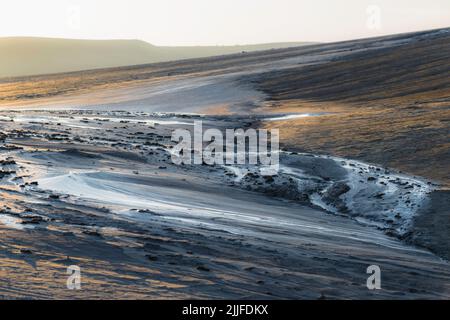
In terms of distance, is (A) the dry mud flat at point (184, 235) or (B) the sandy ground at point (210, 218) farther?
(B) the sandy ground at point (210, 218)

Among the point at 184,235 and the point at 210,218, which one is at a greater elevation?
the point at 184,235

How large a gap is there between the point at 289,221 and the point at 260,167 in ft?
28.8

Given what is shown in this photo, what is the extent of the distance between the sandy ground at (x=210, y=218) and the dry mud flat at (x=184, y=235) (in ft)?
0.11

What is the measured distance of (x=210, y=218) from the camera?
1533 centimetres

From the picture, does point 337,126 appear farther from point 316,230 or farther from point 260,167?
point 316,230

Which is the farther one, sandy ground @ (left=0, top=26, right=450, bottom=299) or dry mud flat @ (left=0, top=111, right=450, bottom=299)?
sandy ground @ (left=0, top=26, right=450, bottom=299)

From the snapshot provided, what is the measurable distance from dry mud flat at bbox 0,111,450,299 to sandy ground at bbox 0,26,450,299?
0.11 feet

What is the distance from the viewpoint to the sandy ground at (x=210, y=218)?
10.5 m

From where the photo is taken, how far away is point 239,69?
236 feet

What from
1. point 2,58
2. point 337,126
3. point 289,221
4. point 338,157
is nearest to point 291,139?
point 337,126

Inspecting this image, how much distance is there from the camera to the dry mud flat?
10.2 m

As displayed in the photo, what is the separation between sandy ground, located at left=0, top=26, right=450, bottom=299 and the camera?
413 inches

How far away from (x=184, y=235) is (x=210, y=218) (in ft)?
7.75

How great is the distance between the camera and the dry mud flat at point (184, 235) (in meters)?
10.2
